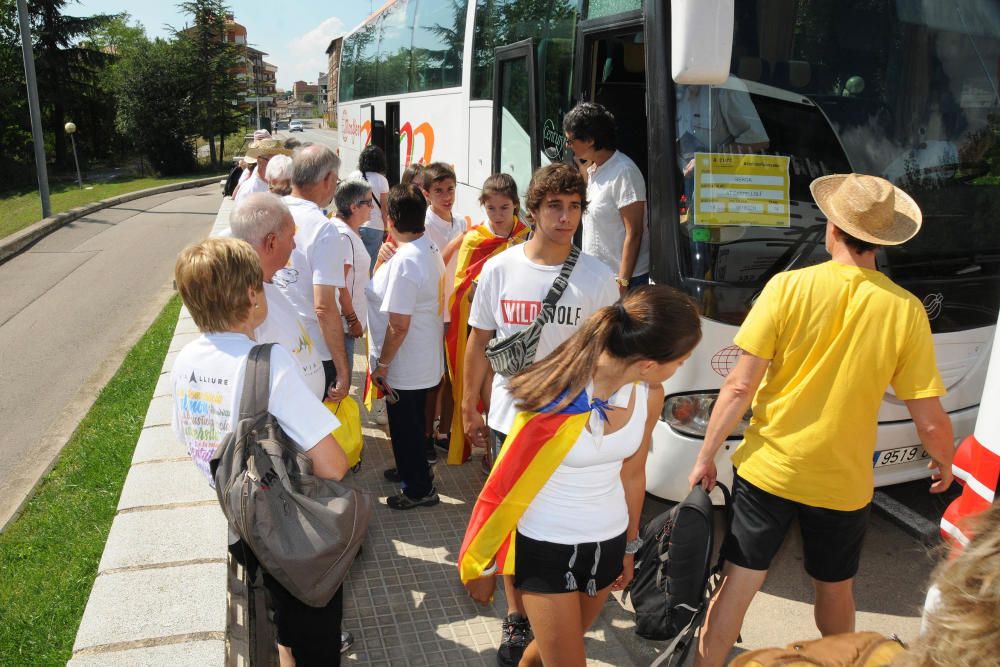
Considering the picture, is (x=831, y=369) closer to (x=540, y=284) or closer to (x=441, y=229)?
(x=540, y=284)

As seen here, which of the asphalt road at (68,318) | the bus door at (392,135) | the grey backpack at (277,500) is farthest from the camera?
the bus door at (392,135)

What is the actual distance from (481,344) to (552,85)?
2852 millimetres

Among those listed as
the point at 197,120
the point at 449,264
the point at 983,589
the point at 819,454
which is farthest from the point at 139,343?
the point at 197,120

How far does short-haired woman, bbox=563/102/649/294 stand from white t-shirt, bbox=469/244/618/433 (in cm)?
115

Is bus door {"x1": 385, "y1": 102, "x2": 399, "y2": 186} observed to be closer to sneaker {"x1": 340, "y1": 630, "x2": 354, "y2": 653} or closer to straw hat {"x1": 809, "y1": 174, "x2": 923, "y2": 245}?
sneaker {"x1": 340, "y1": 630, "x2": 354, "y2": 653}

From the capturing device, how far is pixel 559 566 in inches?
104

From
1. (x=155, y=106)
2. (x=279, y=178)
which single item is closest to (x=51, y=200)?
(x=155, y=106)

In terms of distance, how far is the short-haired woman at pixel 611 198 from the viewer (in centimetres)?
472

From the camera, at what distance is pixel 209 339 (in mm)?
2568

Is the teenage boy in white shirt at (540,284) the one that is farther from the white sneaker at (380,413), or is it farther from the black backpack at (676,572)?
the white sneaker at (380,413)

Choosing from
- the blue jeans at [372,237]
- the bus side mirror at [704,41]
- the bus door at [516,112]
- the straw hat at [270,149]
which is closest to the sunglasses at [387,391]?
the bus door at [516,112]

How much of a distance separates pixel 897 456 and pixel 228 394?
3.48 m

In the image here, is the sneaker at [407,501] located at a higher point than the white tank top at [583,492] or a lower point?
lower

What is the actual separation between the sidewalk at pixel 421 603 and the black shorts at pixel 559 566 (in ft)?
3.57
